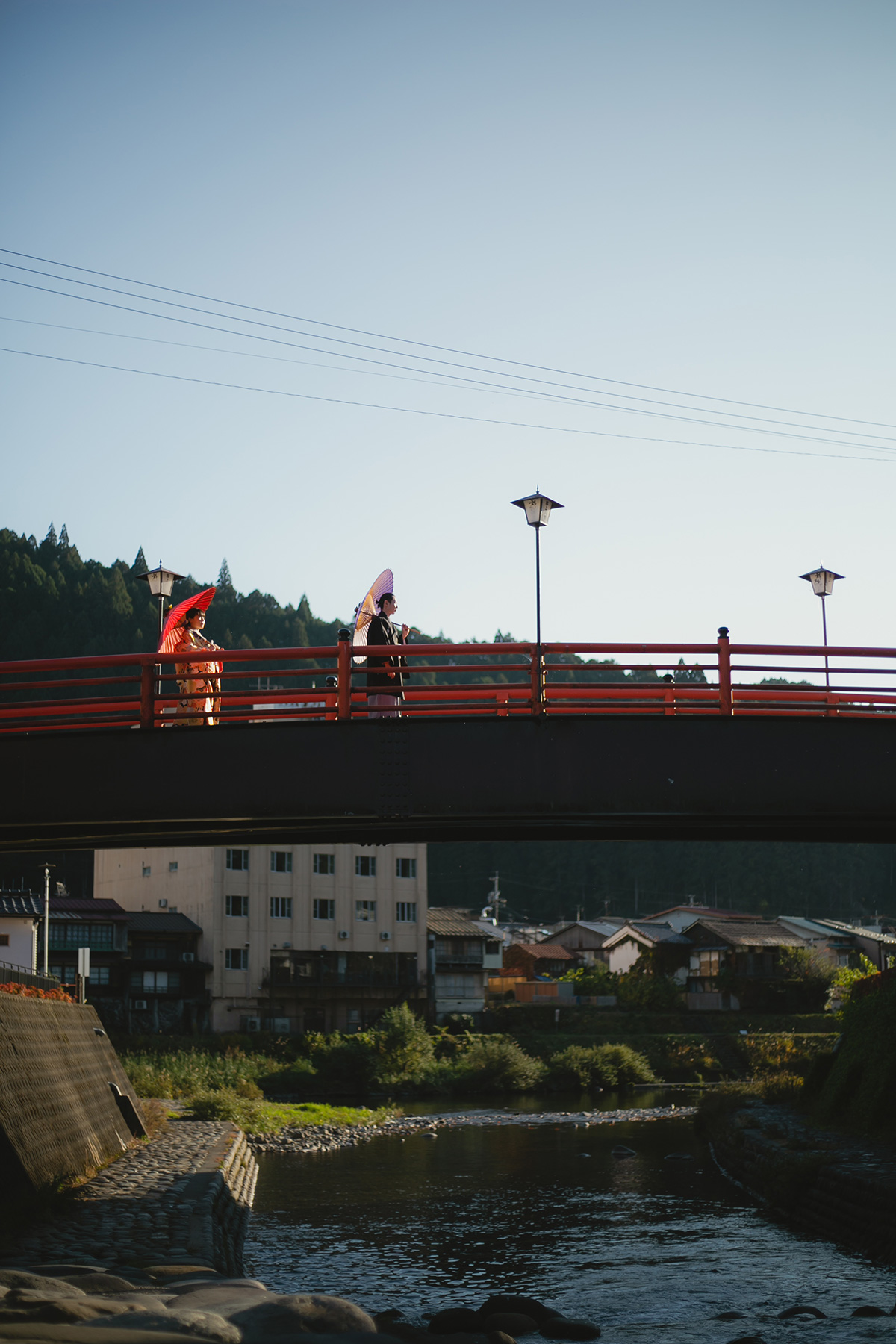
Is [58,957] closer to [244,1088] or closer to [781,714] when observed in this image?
[244,1088]

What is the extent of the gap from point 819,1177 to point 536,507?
47.2 ft

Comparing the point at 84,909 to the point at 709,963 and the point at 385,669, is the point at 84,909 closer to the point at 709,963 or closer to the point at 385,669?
the point at 709,963

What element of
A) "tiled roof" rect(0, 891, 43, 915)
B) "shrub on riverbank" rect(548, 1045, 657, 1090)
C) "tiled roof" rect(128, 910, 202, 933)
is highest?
"tiled roof" rect(0, 891, 43, 915)

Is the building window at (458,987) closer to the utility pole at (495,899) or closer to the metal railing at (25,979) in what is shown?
the utility pole at (495,899)

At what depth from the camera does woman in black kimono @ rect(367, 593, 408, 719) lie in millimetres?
14203

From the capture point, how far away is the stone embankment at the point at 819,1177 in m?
19.2

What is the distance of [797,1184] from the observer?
22.8 m

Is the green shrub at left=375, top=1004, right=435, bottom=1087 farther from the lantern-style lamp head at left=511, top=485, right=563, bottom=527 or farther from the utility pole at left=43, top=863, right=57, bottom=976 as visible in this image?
the lantern-style lamp head at left=511, top=485, right=563, bottom=527

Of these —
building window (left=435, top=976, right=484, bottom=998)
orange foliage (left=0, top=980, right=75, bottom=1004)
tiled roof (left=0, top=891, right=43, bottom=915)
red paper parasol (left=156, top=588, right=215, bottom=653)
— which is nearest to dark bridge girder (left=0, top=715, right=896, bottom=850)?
red paper parasol (left=156, top=588, right=215, bottom=653)

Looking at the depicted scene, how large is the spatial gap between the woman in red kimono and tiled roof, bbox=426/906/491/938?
172ft

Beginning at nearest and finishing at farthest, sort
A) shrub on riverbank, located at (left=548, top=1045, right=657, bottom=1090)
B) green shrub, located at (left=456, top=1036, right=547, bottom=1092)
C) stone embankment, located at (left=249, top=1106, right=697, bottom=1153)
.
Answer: stone embankment, located at (left=249, top=1106, right=697, bottom=1153) → green shrub, located at (left=456, top=1036, right=547, bottom=1092) → shrub on riverbank, located at (left=548, top=1045, right=657, bottom=1090)

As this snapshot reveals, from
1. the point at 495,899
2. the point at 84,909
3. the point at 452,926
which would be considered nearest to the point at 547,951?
the point at 452,926

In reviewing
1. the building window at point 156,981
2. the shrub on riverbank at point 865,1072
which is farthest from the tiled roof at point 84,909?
the shrub on riverbank at point 865,1072

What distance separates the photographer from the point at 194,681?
16.7 m
